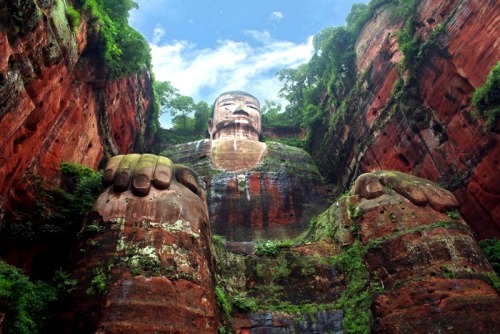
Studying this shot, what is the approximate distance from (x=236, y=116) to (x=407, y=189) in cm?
1880

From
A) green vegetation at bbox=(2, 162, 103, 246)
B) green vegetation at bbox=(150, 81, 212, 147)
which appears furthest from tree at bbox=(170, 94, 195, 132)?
green vegetation at bbox=(2, 162, 103, 246)

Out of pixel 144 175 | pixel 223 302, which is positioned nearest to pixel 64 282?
pixel 144 175

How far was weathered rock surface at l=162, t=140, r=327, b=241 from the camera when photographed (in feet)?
62.0

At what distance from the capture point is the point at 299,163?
23469 mm

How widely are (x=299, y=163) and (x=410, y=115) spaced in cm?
851

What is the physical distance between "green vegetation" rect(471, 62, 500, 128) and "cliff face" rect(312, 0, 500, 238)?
44cm

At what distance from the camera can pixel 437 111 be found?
14758mm

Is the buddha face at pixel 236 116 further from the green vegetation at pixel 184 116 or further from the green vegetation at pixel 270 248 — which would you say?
the green vegetation at pixel 270 248

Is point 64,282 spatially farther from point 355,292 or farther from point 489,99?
point 489,99


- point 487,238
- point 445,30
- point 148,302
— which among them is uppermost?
point 445,30

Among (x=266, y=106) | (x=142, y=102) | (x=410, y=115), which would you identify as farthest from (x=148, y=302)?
(x=266, y=106)

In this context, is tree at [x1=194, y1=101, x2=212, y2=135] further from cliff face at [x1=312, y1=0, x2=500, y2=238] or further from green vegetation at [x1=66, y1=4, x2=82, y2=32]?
green vegetation at [x1=66, y1=4, x2=82, y2=32]

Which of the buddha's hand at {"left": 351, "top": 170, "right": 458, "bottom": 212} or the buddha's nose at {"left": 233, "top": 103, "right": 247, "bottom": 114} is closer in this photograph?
the buddha's hand at {"left": 351, "top": 170, "right": 458, "bottom": 212}

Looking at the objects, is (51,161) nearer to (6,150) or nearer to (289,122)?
(6,150)
